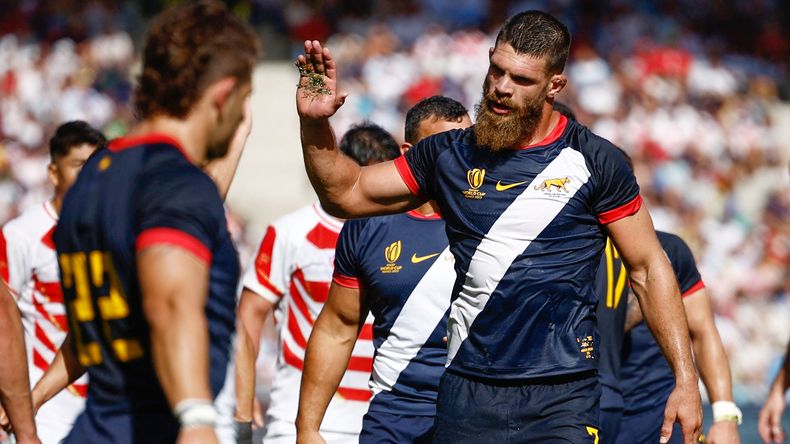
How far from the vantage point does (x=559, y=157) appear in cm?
521

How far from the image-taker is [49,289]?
295 inches

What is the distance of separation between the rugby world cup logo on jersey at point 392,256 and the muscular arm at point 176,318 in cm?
251

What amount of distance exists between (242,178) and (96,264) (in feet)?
50.4

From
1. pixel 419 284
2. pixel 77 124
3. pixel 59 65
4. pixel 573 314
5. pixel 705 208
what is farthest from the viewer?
pixel 59 65

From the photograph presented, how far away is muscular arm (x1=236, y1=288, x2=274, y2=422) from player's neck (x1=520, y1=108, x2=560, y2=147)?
8.61 ft

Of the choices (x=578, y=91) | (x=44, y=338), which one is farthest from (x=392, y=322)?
(x=578, y=91)

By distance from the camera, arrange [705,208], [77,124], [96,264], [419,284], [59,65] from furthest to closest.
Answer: [59,65] < [705,208] < [77,124] < [419,284] < [96,264]

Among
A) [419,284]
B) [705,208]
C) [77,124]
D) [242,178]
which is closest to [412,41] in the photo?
[242,178]

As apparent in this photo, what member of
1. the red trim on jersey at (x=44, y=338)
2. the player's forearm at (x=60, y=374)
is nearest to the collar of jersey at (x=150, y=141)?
the player's forearm at (x=60, y=374)

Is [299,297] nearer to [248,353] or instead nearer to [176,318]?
[248,353]

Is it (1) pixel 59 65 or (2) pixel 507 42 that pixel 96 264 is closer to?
(2) pixel 507 42

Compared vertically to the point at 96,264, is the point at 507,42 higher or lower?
higher

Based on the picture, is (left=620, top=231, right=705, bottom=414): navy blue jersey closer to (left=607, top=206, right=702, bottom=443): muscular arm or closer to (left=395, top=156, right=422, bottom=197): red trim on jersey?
(left=607, top=206, right=702, bottom=443): muscular arm

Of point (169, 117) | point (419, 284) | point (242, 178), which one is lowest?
point (242, 178)
